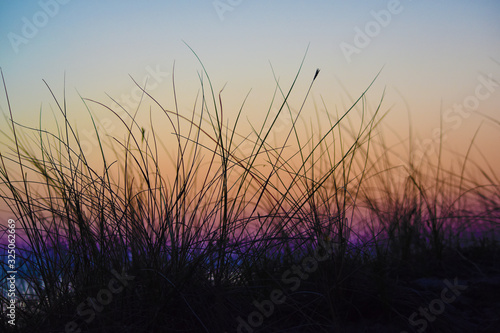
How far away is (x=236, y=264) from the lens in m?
2.39

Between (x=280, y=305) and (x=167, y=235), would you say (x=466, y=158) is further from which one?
(x=167, y=235)

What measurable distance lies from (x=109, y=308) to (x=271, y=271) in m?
0.84

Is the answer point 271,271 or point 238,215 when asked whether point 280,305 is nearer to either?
point 271,271

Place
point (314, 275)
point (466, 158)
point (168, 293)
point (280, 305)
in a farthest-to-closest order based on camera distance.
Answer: point (466, 158)
point (314, 275)
point (280, 305)
point (168, 293)

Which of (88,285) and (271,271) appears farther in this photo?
(271,271)

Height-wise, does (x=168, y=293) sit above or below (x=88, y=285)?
below

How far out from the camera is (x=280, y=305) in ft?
7.39

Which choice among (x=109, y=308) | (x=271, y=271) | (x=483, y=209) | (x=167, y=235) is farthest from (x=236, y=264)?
(x=483, y=209)

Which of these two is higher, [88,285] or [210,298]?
[88,285]

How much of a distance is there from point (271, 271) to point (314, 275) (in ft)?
0.78

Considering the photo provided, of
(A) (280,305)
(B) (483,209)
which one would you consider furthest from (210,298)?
(B) (483,209)

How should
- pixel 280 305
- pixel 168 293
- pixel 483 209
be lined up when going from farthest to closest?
pixel 483 209 < pixel 280 305 < pixel 168 293

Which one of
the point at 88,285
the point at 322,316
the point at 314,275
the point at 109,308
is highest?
the point at 88,285

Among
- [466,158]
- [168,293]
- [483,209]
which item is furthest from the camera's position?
[466,158]
